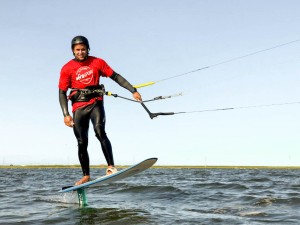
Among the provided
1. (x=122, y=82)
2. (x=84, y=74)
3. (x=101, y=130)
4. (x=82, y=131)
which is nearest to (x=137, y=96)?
(x=122, y=82)

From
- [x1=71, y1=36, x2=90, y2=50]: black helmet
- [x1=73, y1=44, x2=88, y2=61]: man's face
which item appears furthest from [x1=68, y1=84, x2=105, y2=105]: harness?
[x1=71, y1=36, x2=90, y2=50]: black helmet

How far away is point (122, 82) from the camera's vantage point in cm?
887

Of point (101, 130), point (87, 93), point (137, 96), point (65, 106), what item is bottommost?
point (101, 130)

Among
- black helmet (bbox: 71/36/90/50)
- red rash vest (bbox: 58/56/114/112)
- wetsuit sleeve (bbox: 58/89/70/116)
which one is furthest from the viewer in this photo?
wetsuit sleeve (bbox: 58/89/70/116)

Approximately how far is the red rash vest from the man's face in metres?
0.13

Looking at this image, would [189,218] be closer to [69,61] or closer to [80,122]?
[80,122]

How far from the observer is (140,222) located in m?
6.95

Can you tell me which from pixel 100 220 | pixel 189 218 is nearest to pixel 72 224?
pixel 100 220

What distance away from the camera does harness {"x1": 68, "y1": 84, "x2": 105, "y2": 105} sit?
8.71 m

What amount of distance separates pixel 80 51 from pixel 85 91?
965 mm

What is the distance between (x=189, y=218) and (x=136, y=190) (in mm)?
7725

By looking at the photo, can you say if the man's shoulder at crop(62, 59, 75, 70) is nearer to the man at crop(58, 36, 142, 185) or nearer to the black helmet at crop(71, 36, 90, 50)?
the man at crop(58, 36, 142, 185)

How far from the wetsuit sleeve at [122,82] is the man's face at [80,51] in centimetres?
85

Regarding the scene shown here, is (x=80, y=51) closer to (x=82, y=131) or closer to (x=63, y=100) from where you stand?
(x=63, y=100)
